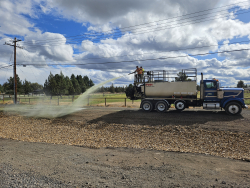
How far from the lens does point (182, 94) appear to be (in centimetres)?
1620

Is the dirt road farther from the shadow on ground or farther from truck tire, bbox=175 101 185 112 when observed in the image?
truck tire, bbox=175 101 185 112

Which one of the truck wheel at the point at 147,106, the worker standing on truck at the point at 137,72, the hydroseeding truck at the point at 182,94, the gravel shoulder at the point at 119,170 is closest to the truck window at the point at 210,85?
the hydroseeding truck at the point at 182,94

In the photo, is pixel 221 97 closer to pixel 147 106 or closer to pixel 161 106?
pixel 161 106

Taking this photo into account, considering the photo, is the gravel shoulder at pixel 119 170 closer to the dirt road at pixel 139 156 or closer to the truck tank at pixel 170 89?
the dirt road at pixel 139 156

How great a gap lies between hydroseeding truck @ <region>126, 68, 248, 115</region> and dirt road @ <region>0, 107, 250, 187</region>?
1544 millimetres

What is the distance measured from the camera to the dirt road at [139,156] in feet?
16.4

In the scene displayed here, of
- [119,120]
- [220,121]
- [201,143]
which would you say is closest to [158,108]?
[119,120]

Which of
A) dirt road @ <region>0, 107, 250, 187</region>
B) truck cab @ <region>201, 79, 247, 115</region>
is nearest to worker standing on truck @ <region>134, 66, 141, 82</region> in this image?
dirt road @ <region>0, 107, 250, 187</region>

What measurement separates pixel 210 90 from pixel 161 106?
181 inches

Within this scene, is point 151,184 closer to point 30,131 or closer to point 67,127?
point 67,127

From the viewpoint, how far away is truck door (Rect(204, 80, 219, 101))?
50.3 feet

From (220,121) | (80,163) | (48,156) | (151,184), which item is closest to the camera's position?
(151,184)

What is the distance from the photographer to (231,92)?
14836mm

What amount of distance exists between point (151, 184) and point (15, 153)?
6.34 meters
